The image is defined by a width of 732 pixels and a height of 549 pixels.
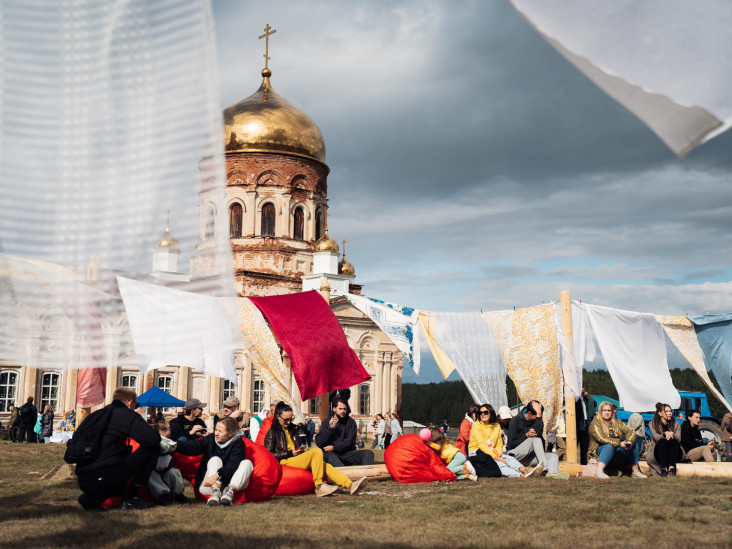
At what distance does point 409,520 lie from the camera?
6.49m

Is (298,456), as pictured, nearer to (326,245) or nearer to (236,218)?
(326,245)

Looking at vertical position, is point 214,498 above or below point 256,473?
below

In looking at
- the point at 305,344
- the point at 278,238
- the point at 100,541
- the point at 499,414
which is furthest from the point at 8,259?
the point at 278,238

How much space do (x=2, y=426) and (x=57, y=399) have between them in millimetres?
2566

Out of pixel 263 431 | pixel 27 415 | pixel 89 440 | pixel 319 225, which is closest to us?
pixel 89 440

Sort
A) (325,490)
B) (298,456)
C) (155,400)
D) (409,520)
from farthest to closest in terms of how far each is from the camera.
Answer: (155,400) < (298,456) < (325,490) < (409,520)

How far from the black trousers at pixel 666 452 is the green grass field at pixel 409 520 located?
209 cm

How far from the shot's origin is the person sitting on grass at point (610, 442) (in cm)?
1095

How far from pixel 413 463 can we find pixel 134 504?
4.05 metres

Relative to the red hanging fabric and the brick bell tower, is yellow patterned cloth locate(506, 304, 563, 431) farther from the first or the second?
the brick bell tower

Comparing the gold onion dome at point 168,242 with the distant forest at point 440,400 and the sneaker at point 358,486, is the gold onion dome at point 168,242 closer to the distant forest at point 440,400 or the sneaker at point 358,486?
the sneaker at point 358,486

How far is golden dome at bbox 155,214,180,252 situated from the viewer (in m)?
1.94

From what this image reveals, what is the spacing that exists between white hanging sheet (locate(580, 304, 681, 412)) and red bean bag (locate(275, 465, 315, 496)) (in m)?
6.41

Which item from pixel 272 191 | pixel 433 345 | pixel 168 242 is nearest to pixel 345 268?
pixel 272 191
